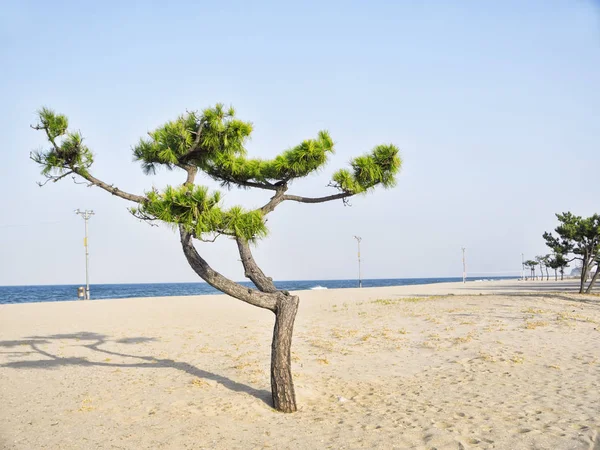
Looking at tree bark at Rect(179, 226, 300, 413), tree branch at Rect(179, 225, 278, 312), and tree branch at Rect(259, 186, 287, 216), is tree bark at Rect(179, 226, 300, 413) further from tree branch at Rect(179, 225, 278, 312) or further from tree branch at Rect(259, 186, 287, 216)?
tree branch at Rect(259, 186, 287, 216)

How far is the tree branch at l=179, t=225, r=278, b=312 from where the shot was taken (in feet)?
24.8

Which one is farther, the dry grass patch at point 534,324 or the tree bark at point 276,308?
the dry grass patch at point 534,324

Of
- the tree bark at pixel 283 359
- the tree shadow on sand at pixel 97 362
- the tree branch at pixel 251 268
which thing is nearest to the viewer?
the tree bark at pixel 283 359

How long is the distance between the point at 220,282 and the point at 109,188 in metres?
2.31

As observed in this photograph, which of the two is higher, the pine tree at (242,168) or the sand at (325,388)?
the pine tree at (242,168)

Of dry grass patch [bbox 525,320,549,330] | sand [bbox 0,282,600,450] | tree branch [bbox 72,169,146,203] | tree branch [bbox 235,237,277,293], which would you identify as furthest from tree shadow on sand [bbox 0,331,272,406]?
dry grass patch [bbox 525,320,549,330]

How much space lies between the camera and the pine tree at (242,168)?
7.18 metres

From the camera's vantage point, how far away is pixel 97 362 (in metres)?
11.6

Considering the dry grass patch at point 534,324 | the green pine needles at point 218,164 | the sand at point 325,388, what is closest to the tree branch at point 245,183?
the green pine needles at point 218,164

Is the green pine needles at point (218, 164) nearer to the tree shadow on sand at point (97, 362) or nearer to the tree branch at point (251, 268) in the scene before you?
the tree branch at point (251, 268)

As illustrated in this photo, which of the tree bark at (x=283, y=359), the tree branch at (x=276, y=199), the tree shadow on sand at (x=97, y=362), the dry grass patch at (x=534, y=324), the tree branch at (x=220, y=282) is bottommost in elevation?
the tree shadow on sand at (x=97, y=362)

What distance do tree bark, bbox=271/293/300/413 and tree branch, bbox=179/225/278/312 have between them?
185 mm

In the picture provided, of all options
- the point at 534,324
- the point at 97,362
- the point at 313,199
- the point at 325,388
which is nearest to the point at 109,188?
the point at 313,199

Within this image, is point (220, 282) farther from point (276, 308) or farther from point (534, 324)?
point (534, 324)
